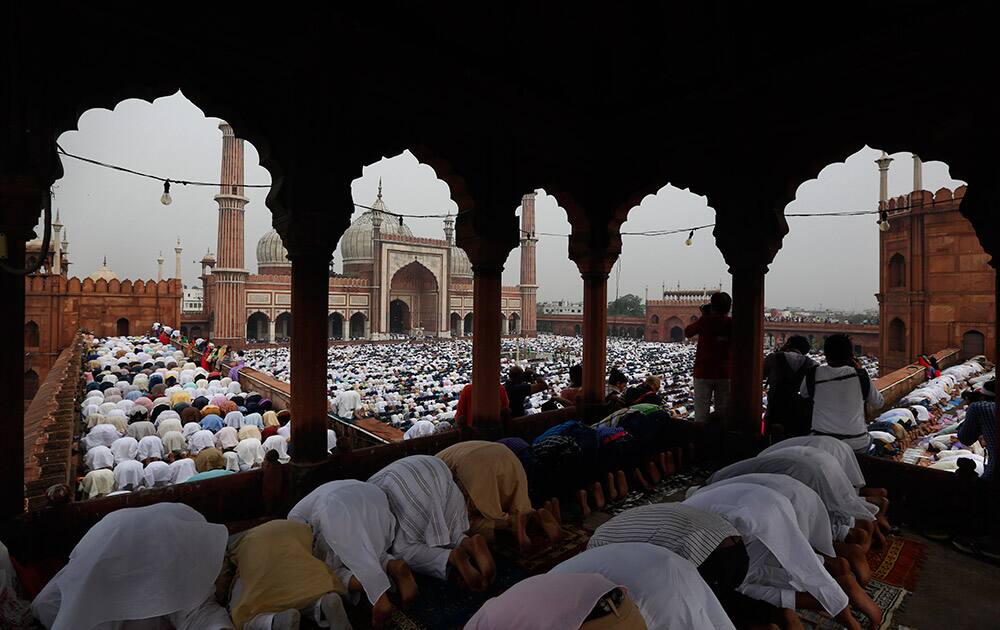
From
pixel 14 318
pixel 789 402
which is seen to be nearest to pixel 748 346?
pixel 789 402

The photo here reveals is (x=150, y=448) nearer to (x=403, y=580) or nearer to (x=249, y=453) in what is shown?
(x=249, y=453)

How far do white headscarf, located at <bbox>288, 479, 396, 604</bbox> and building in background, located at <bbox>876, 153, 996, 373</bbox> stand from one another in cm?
2028

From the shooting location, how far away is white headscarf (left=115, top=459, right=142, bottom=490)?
20.5 ft

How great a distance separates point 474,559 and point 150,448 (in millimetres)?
6774

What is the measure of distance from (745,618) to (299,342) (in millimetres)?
2755

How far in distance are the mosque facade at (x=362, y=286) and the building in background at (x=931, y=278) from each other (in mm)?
17098

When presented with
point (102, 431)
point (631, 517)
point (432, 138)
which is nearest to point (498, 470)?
point (631, 517)

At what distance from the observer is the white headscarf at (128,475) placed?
6234 mm

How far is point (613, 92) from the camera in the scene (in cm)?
430

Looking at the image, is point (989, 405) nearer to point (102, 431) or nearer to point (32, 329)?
point (102, 431)

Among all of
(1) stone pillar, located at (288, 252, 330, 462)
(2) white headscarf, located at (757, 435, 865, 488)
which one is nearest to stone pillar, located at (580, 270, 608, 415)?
(2) white headscarf, located at (757, 435, 865, 488)

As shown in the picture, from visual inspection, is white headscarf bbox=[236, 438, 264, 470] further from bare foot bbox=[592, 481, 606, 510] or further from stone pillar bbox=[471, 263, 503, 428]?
bare foot bbox=[592, 481, 606, 510]

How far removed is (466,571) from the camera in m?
2.42

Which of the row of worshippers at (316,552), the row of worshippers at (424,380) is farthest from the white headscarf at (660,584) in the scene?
the row of worshippers at (424,380)
